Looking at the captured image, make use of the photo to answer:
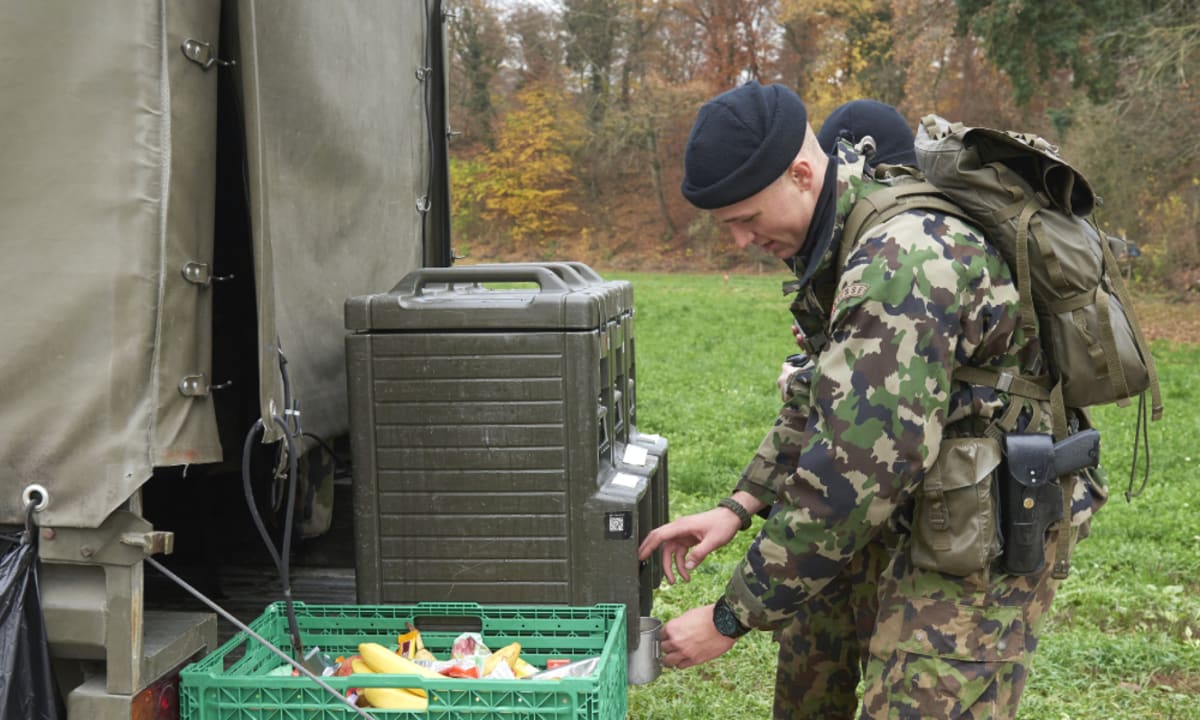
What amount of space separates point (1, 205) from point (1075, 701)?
13.6 feet

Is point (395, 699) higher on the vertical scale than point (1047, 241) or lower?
lower

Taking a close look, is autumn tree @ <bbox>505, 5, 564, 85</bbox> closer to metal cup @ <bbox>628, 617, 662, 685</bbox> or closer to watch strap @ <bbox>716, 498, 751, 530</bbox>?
watch strap @ <bbox>716, 498, 751, 530</bbox>

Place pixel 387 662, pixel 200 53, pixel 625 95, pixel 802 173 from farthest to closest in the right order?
pixel 625 95 → pixel 802 173 → pixel 387 662 → pixel 200 53

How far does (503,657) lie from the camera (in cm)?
250

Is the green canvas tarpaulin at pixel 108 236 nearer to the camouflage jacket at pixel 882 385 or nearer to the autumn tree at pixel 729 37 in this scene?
the camouflage jacket at pixel 882 385

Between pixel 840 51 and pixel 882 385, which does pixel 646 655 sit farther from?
pixel 840 51

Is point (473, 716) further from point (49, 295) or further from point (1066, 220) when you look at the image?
point (1066, 220)

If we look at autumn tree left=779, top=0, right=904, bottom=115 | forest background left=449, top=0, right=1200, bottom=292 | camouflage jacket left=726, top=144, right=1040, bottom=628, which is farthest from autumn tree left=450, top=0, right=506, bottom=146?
camouflage jacket left=726, top=144, right=1040, bottom=628

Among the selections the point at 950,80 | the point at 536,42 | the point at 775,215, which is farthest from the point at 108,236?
the point at 536,42

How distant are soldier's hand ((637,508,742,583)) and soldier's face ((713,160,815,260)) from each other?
69 centimetres

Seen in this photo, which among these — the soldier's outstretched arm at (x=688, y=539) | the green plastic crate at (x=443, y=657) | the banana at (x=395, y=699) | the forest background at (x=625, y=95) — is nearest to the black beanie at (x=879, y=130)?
the soldier's outstretched arm at (x=688, y=539)

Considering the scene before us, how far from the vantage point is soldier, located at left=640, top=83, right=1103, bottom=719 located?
2531 millimetres

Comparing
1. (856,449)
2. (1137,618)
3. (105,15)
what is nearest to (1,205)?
(105,15)

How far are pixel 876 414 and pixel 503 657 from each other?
0.92m
